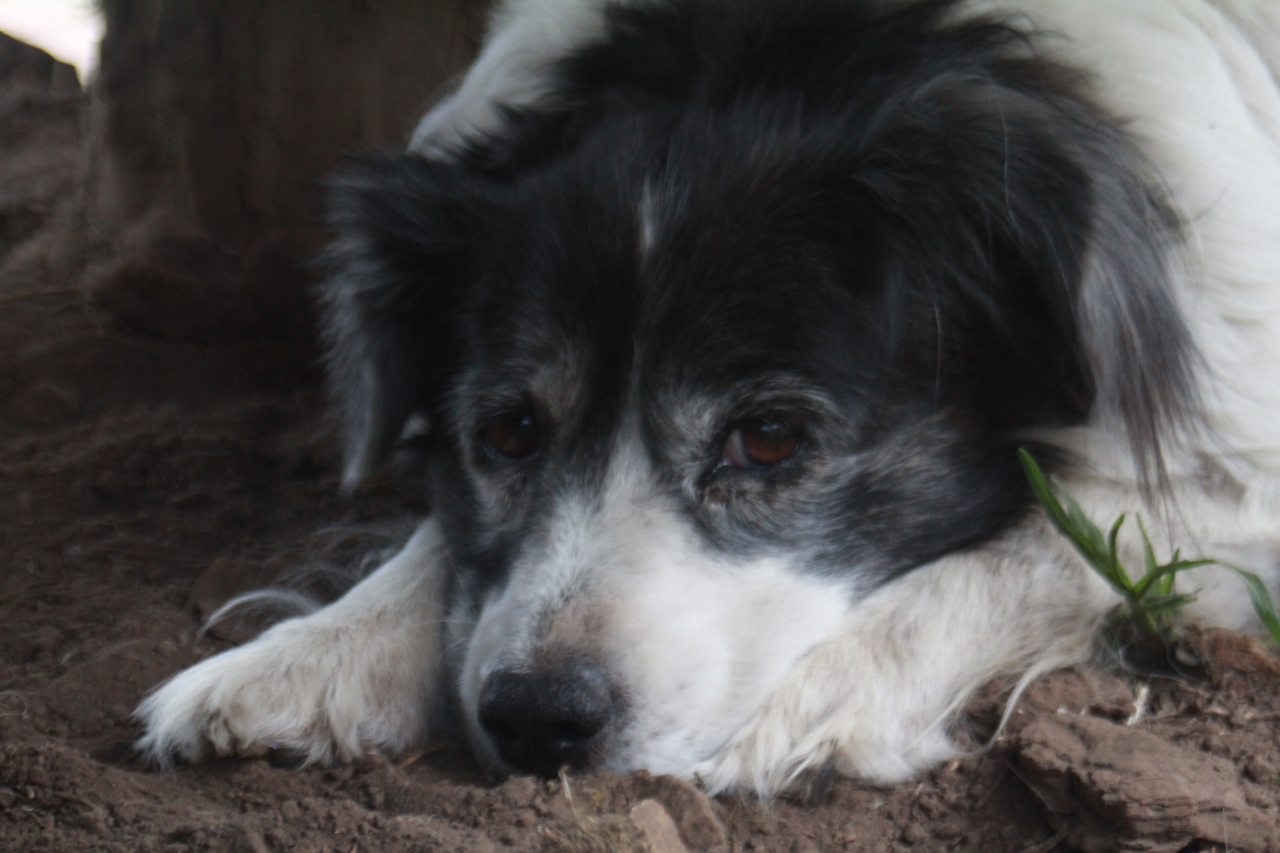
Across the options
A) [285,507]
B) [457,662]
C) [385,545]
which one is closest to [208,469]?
[285,507]

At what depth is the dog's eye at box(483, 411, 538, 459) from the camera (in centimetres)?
258

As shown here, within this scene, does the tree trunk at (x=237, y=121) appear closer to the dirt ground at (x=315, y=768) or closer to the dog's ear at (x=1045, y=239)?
the dirt ground at (x=315, y=768)

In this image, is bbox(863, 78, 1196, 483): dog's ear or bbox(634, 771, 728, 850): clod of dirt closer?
bbox(634, 771, 728, 850): clod of dirt

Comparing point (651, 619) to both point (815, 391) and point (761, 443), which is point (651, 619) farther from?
point (815, 391)

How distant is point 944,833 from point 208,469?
8.43 feet

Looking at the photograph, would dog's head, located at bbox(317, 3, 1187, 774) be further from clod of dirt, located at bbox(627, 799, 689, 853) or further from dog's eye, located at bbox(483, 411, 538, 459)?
clod of dirt, located at bbox(627, 799, 689, 853)

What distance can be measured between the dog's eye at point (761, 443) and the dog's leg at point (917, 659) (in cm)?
33

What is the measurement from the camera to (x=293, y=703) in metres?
2.35

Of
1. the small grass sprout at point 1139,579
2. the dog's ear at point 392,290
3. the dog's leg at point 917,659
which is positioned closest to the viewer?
the dog's leg at point 917,659

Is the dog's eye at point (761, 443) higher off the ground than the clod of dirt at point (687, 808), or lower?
higher

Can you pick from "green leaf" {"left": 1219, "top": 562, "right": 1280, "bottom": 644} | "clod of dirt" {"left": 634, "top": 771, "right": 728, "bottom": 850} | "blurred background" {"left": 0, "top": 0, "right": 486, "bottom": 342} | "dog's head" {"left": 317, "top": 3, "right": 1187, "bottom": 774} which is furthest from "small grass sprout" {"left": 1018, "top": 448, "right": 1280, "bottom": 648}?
"blurred background" {"left": 0, "top": 0, "right": 486, "bottom": 342}

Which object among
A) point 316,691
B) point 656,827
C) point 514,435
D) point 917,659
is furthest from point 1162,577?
point 316,691

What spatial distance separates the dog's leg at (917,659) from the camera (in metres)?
2.19

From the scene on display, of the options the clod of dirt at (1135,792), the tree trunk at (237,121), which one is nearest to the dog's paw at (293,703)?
the clod of dirt at (1135,792)
